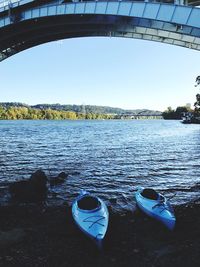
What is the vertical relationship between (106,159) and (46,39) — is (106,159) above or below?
below

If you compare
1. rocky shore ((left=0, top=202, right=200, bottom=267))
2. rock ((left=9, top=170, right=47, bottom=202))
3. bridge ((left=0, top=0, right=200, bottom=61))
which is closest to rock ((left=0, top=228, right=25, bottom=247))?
rocky shore ((left=0, top=202, right=200, bottom=267))

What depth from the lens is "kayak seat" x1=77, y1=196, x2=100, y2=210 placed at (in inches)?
509

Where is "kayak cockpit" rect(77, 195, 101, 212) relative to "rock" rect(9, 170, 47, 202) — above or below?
above

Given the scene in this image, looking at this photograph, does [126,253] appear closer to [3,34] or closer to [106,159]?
[106,159]

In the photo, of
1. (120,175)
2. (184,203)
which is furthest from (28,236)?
(120,175)

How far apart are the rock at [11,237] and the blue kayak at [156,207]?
17.6ft

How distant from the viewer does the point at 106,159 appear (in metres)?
32.5

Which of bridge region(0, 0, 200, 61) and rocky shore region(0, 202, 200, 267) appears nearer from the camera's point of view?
rocky shore region(0, 202, 200, 267)

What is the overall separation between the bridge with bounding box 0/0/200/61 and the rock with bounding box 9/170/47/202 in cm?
1219

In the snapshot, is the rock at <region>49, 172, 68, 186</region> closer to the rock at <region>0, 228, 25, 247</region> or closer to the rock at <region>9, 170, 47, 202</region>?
the rock at <region>9, 170, 47, 202</region>

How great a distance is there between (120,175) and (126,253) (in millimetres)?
13811

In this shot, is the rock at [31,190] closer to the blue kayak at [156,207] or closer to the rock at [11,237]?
the rock at [11,237]

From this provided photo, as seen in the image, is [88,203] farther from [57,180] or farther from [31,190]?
[57,180]

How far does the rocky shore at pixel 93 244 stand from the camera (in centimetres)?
975
